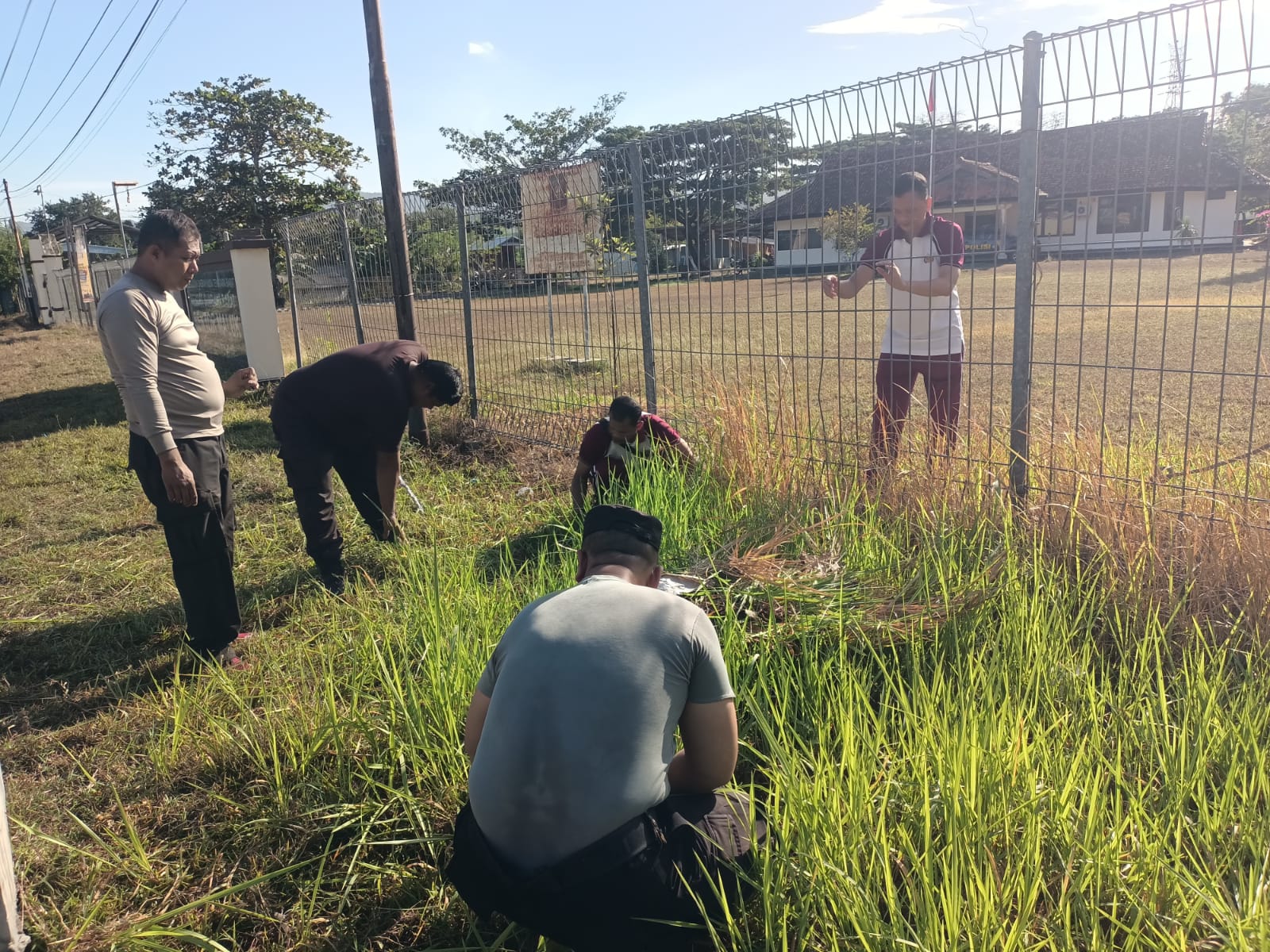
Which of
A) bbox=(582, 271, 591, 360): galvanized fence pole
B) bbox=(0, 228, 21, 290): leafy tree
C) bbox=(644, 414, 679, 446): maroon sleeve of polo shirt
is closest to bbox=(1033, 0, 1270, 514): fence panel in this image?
bbox=(644, 414, 679, 446): maroon sleeve of polo shirt

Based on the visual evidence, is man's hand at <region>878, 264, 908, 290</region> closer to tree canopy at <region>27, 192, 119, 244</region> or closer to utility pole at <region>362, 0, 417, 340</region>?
utility pole at <region>362, 0, 417, 340</region>

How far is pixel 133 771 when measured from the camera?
9.70 feet

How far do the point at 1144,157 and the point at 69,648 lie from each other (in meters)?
5.01

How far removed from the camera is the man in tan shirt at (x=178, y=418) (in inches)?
137

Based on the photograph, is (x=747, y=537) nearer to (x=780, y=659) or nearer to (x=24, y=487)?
(x=780, y=659)

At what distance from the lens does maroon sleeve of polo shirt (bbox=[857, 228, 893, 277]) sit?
444cm

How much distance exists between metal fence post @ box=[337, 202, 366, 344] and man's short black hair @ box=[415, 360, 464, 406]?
5.56m

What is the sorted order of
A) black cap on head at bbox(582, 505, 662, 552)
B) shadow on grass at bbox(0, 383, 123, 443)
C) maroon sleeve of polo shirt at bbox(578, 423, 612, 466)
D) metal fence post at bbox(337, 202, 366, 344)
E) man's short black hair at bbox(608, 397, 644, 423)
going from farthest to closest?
shadow on grass at bbox(0, 383, 123, 443) < metal fence post at bbox(337, 202, 366, 344) < maroon sleeve of polo shirt at bbox(578, 423, 612, 466) < man's short black hair at bbox(608, 397, 644, 423) < black cap on head at bbox(582, 505, 662, 552)

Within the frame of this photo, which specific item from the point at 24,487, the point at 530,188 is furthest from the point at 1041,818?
the point at 24,487

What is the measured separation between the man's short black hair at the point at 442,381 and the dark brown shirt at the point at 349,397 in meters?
0.14

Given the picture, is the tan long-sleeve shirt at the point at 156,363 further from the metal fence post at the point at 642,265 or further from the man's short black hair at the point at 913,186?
the man's short black hair at the point at 913,186

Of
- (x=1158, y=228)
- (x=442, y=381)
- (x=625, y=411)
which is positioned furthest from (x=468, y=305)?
(x=1158, y=228)

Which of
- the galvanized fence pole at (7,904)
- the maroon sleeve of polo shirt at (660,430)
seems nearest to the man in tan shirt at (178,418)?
the galvanized fence pole at (7,904)

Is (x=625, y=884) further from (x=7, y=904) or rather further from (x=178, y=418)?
(x=178, y=418)
